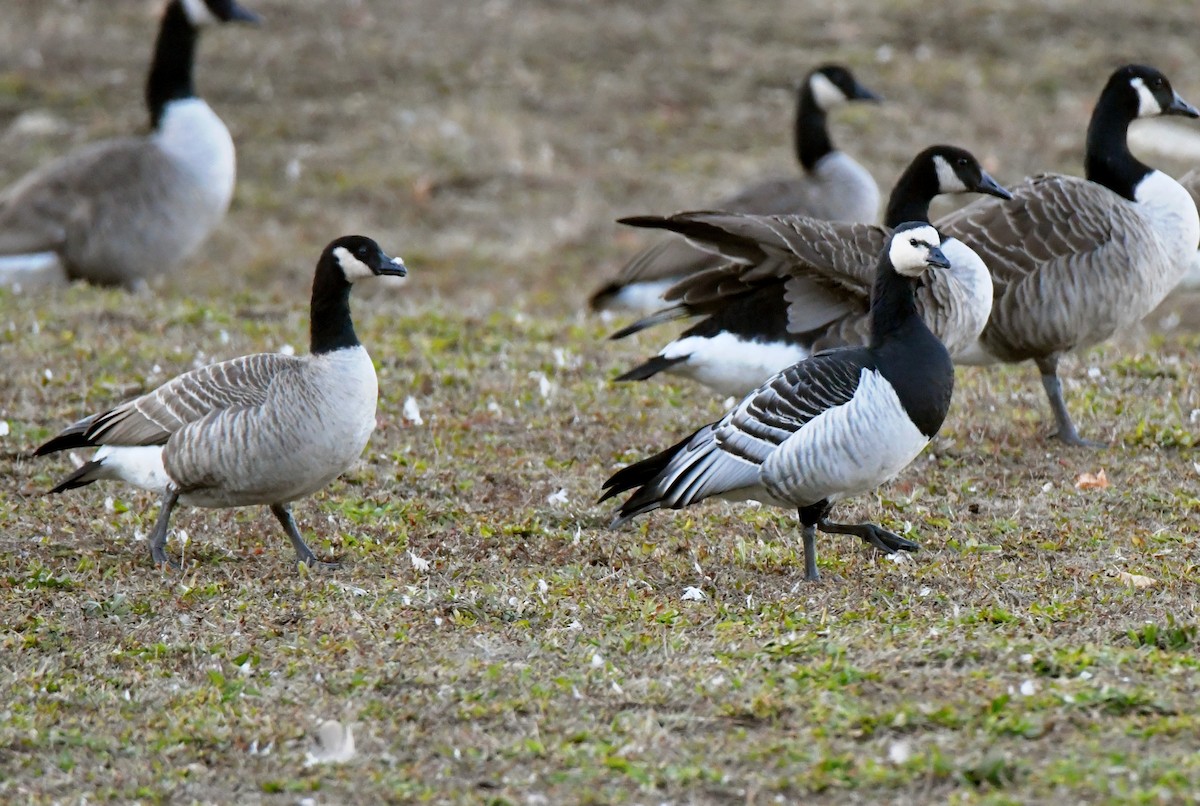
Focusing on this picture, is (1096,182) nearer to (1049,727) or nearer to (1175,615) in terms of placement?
(1175,615)

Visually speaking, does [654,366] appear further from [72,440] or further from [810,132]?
[810,132]

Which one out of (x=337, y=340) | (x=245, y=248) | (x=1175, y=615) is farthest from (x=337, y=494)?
(x=245, y=248)

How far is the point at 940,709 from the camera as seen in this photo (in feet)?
15.5

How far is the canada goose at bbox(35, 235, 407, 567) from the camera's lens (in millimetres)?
6344

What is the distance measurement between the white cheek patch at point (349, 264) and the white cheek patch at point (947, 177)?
3149 mm

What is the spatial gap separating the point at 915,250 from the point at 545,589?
6.68ft

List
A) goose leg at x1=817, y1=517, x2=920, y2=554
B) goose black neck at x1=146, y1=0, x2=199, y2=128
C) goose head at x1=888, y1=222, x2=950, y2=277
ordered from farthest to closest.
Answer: goose black neck at x1=146, y1=0, x2=199, y2=128, goose leg at x1=817, y1=517, x2=920, y2=554, goose head at x1=888, y1=222, x2=950, y2=277

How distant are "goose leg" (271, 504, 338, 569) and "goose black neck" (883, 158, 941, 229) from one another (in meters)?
Answer: 3.57

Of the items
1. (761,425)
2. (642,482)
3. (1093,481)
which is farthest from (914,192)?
(642,482)

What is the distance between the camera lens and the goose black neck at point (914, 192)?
813 cm

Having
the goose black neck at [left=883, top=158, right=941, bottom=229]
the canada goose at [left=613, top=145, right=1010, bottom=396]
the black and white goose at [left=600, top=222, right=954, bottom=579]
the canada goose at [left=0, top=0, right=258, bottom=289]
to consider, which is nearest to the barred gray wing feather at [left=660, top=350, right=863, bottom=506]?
the black and white goose at [left=600, top=222, right=954, bottom=579]

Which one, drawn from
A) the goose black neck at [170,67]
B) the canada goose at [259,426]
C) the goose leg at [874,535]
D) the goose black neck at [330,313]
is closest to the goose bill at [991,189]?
the goose leg at [874,535]

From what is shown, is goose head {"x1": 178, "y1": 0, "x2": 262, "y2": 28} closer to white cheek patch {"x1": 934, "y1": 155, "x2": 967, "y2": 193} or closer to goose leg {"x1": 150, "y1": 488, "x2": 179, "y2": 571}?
white cheek patch {"x1": 934, "y1": 155, "x2": 967, "y2": 193}

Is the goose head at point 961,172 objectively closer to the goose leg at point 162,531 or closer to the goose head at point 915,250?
the goose head at point 915,250
